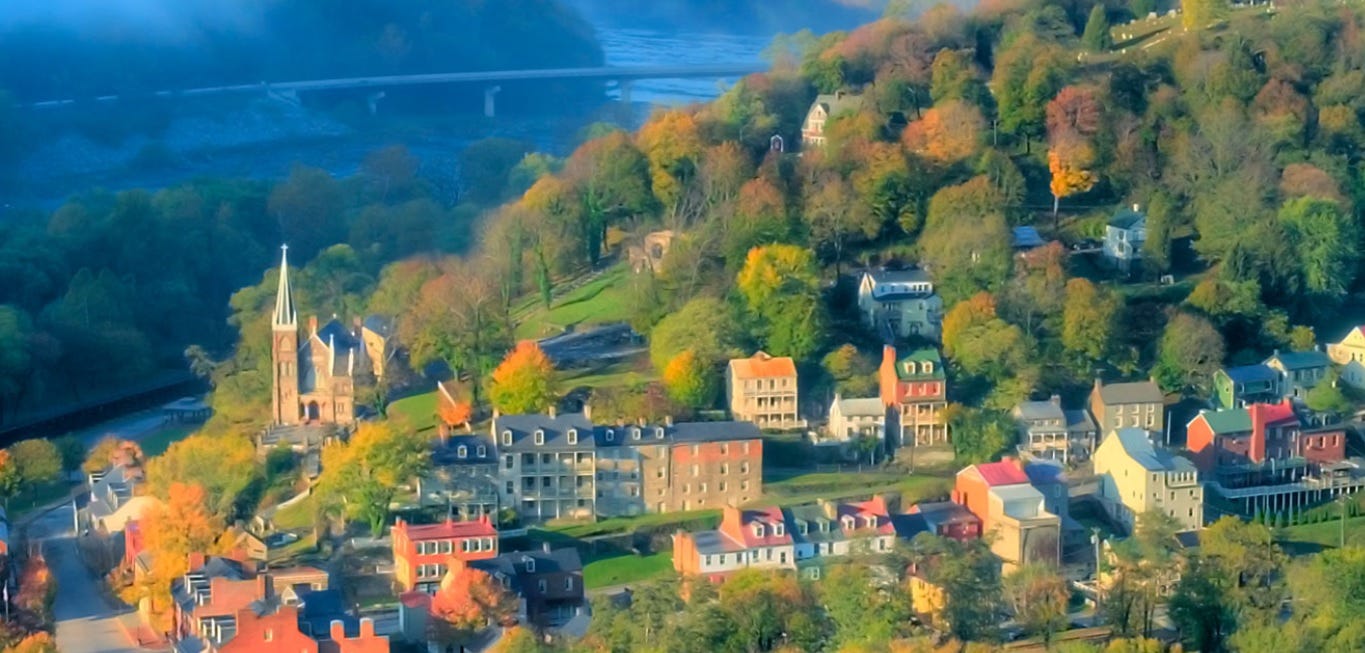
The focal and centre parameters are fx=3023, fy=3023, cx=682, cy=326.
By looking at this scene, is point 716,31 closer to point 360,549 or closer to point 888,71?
point 888,71

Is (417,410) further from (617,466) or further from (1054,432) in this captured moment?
(1054,432)

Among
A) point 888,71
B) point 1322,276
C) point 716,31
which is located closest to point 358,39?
point 716,31

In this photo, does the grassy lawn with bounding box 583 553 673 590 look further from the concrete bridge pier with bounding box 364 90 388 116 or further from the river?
the concrete bridge pier with bounding box 364 90 388 116

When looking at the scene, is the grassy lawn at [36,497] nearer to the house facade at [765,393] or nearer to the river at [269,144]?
the house facade at [765,393]

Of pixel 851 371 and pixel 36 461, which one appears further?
pixel 36 461

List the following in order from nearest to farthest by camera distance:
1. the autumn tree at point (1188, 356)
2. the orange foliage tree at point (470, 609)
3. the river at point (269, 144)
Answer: the orange foliage tree at point (470, 609) < the autumn tree at point (1188, 356) < the river at point (269, 144)

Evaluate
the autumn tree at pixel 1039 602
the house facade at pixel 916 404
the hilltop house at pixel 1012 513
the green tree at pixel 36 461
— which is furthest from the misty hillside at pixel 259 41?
the autumn tree at pixel 1039 602

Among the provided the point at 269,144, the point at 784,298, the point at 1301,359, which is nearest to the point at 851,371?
the point at 784,298
